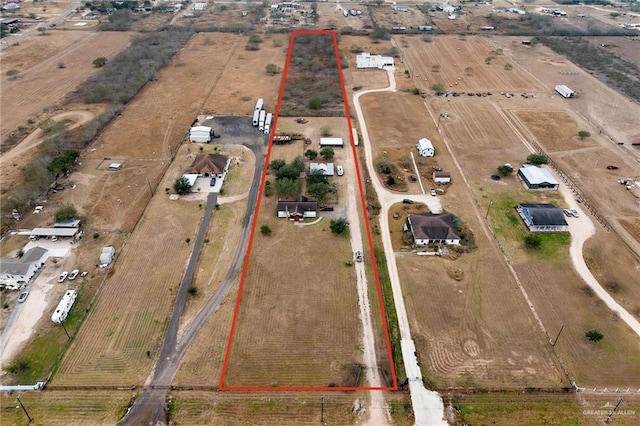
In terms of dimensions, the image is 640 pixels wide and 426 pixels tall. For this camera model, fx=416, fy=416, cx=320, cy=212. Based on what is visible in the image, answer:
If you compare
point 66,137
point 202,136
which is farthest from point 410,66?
point 66,137

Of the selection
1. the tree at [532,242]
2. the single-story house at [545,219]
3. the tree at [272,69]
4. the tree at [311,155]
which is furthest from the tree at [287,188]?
the tree at [272,69]

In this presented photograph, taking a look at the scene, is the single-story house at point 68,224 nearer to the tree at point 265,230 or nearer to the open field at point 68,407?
the open field at point 68,407

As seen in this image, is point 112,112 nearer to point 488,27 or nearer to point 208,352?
point 208,352

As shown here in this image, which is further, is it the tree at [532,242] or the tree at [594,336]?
the tree at [532,242]

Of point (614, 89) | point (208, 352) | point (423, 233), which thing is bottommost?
point (208, 352)

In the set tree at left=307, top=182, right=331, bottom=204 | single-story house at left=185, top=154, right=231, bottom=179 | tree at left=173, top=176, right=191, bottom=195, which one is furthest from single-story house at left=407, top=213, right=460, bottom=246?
tree at left=173, top=176, right=191, bottom=195

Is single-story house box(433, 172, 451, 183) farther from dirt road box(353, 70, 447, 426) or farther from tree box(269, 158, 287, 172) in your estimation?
tree box(269, 158, 287, 172)
